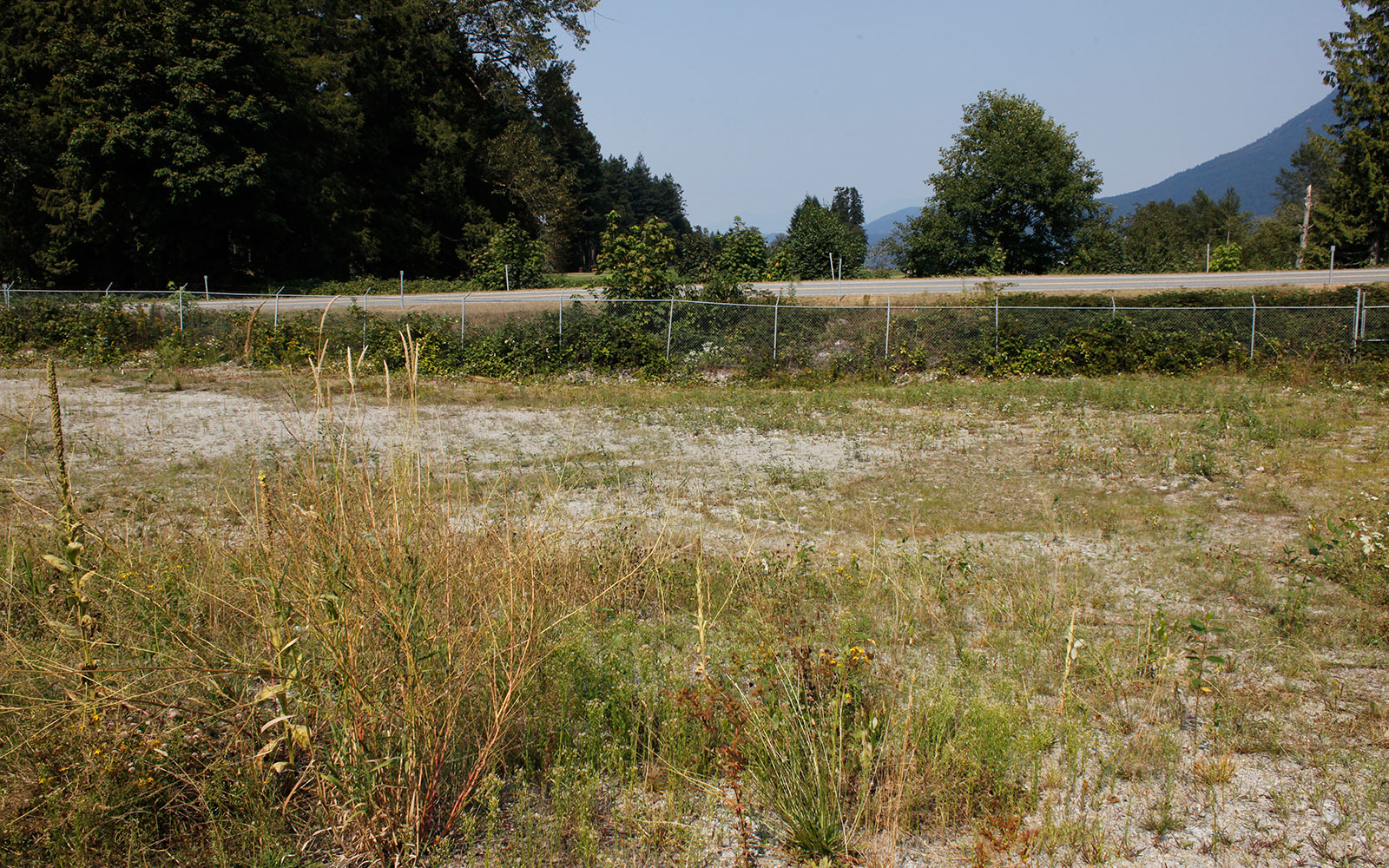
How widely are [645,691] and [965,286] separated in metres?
23.4

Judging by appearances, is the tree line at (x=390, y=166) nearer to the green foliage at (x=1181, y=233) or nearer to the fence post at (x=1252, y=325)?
the green foliage at (x=1181, y=233)

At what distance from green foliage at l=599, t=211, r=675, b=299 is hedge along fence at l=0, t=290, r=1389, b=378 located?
72 cm

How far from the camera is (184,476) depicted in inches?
352

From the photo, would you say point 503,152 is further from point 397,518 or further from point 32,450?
point 397,518

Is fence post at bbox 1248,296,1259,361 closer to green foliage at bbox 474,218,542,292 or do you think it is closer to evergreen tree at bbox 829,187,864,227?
green foliage at bbox 474,218,542,292

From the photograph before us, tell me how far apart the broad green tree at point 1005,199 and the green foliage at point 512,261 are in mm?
17342

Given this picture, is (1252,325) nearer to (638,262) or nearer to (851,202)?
(638,262)

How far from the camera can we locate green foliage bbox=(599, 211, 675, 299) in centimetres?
1919

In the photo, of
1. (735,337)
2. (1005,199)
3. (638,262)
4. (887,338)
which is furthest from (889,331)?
(1005,199)

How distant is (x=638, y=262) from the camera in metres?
19.2

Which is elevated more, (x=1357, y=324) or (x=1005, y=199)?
(x=1005, y=199)

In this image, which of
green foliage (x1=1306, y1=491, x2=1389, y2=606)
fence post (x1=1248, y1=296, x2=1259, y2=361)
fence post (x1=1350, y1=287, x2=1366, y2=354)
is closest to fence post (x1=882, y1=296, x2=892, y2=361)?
fence post (x1=1248, y1=296, x2=1259, y2=361)

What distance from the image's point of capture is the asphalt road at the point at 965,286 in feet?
83.9

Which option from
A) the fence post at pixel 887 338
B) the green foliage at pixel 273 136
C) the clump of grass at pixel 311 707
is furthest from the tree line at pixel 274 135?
the clump of grass at pixel 311 707
